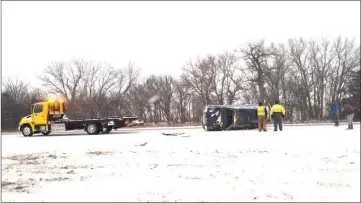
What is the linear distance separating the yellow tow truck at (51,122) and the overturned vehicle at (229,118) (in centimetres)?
550

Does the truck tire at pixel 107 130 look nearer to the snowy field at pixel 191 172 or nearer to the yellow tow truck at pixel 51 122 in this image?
the yellow tow truck at pixel 51 122

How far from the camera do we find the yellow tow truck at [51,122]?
25.6 m

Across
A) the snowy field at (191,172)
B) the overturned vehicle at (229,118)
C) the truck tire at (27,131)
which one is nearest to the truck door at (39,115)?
the truck tire at (27,131)

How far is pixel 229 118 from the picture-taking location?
23.8 metres

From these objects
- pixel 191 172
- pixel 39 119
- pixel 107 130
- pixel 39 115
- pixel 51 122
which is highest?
pixel 39 115

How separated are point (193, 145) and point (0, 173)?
6167 mm

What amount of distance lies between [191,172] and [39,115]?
1961 centimetres

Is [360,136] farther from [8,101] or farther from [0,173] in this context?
[8,101]

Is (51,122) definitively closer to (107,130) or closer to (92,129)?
(92,129)

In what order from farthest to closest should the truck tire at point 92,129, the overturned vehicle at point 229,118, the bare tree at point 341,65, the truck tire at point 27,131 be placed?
the bare tree at point 341,65
the truck tire at point 27,131
the truck tire at point 92,129
the overturned vehicle at point 229,118

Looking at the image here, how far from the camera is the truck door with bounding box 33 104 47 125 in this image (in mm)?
26016

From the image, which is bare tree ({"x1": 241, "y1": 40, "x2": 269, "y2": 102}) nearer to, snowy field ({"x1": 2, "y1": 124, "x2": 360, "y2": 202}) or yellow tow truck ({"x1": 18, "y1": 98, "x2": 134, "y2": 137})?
yellow tow truck ({"x1": 18, "y1": 98, "x2": 134, "y2": 137})

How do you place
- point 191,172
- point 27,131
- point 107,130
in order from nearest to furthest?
1. point 191,172
2. point 27,131
3. point 107,130

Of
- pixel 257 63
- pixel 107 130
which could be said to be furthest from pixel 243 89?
pixel 107 130
